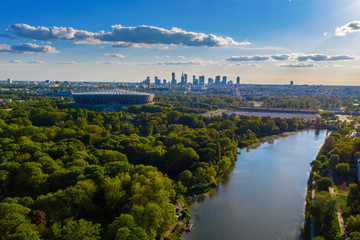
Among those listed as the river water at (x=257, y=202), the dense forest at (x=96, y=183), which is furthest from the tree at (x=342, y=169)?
the dense forest at (x=96, y=183)

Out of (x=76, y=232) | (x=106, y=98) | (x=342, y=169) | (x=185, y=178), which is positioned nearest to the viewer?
(x=76, y=232)

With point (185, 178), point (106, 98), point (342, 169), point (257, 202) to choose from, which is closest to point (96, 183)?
point (185, 178)

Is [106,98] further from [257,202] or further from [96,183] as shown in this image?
[257,202]

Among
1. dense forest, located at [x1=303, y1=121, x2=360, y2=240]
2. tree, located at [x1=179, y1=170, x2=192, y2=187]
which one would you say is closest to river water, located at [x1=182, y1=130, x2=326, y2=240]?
dense forest, located at [x1=303, y1=121, x2=360, y2=240]

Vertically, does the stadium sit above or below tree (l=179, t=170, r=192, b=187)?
above

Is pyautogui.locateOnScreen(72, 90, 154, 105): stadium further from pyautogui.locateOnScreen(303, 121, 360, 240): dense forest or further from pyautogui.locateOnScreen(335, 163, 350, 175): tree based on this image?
pyautogui.locateOnScreen(335, 163, 350, 175): tree

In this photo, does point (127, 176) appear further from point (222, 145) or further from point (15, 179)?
point (222, 145)

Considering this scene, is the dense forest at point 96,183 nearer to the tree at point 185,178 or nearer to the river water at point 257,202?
the tree at point 185,178
